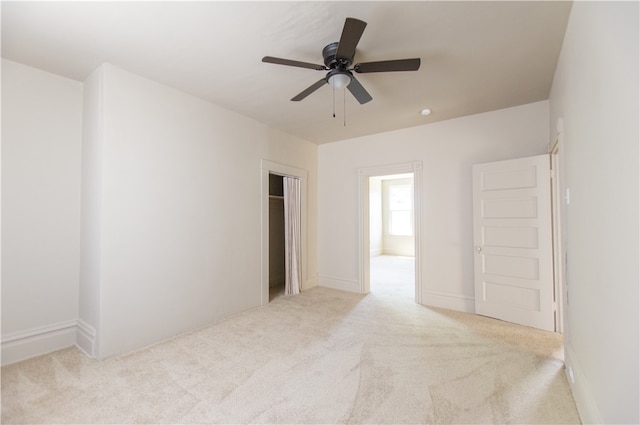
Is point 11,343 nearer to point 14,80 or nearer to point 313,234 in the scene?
point 14,80

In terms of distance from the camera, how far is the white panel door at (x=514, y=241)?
3098 millimetres

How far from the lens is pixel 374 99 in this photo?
10.6ft

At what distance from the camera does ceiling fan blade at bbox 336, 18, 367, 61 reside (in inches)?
63.6

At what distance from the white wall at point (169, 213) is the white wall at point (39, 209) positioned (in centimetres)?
30

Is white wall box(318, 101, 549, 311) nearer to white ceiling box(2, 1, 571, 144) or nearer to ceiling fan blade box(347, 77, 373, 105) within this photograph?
white ceiling box(2, 1, 571, 144)

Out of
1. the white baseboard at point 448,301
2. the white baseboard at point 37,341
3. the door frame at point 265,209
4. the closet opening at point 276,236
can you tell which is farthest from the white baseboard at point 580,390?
the white baseboard at point 37,341

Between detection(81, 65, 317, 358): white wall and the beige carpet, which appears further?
detection(81, 65, 317, 358): white wall

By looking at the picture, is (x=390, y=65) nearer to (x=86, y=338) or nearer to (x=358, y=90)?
(x=358, y=90)

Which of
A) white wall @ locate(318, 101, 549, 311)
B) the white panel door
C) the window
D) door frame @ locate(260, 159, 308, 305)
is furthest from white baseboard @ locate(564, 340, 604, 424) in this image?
the window

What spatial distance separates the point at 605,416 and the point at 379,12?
260 centimetres

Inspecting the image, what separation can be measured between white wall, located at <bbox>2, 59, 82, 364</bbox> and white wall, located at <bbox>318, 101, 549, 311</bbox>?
140 inches

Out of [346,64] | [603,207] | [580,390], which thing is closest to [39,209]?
[346,64]

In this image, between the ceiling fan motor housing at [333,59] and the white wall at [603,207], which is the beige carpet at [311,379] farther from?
the ceiling fan motor housing at [333,59]

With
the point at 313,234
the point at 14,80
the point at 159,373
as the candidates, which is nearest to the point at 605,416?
the point at 159,373
